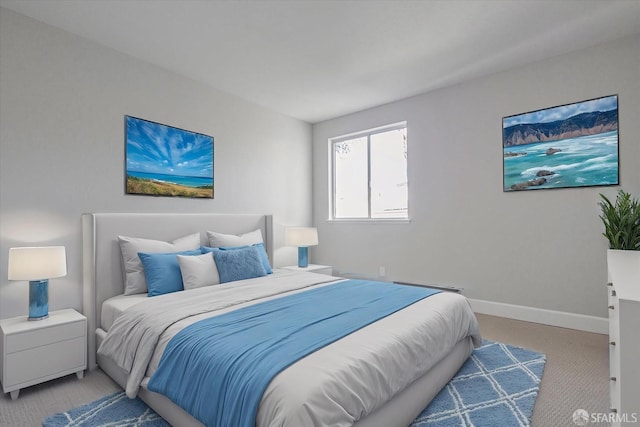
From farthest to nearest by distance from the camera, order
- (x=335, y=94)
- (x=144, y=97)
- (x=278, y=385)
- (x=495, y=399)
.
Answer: (x=335, y=94), (x=144, y=97), (x=495, y=399), (x=278, y=385)

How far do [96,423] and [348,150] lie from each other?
14.1ft

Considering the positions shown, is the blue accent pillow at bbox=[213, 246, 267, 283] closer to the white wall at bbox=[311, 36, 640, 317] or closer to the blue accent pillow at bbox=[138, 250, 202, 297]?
the blue accent pillow at bbox=[138, 250, 202, 297]

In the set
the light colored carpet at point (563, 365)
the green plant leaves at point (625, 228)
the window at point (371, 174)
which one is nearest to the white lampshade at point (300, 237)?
the window at point (371, 174)

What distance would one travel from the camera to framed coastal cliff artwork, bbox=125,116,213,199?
3.15m

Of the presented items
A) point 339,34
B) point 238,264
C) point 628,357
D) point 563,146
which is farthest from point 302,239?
point 628,357

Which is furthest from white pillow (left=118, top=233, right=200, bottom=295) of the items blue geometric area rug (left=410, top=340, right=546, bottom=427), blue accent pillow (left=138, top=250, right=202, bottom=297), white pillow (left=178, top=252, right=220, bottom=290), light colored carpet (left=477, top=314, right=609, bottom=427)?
light colored carpet (left=477, top=314, right=609, bottom=427)

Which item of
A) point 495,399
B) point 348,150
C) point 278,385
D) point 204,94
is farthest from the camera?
point 348,150

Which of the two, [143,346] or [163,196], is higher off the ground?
[163,196]

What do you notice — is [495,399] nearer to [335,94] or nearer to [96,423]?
[96,423]

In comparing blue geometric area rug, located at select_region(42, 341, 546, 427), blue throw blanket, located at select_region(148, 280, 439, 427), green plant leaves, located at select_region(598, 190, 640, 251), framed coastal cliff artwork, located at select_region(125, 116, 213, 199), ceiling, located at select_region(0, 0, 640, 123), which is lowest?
blue geometric area rug, located at select_region(42, 341, 546, 427)

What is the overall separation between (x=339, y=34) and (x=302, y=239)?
2501 millimetres

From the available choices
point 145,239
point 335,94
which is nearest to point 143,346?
point 145,239

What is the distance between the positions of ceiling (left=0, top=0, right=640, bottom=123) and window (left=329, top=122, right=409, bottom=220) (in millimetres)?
991

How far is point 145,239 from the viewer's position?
3.01m
